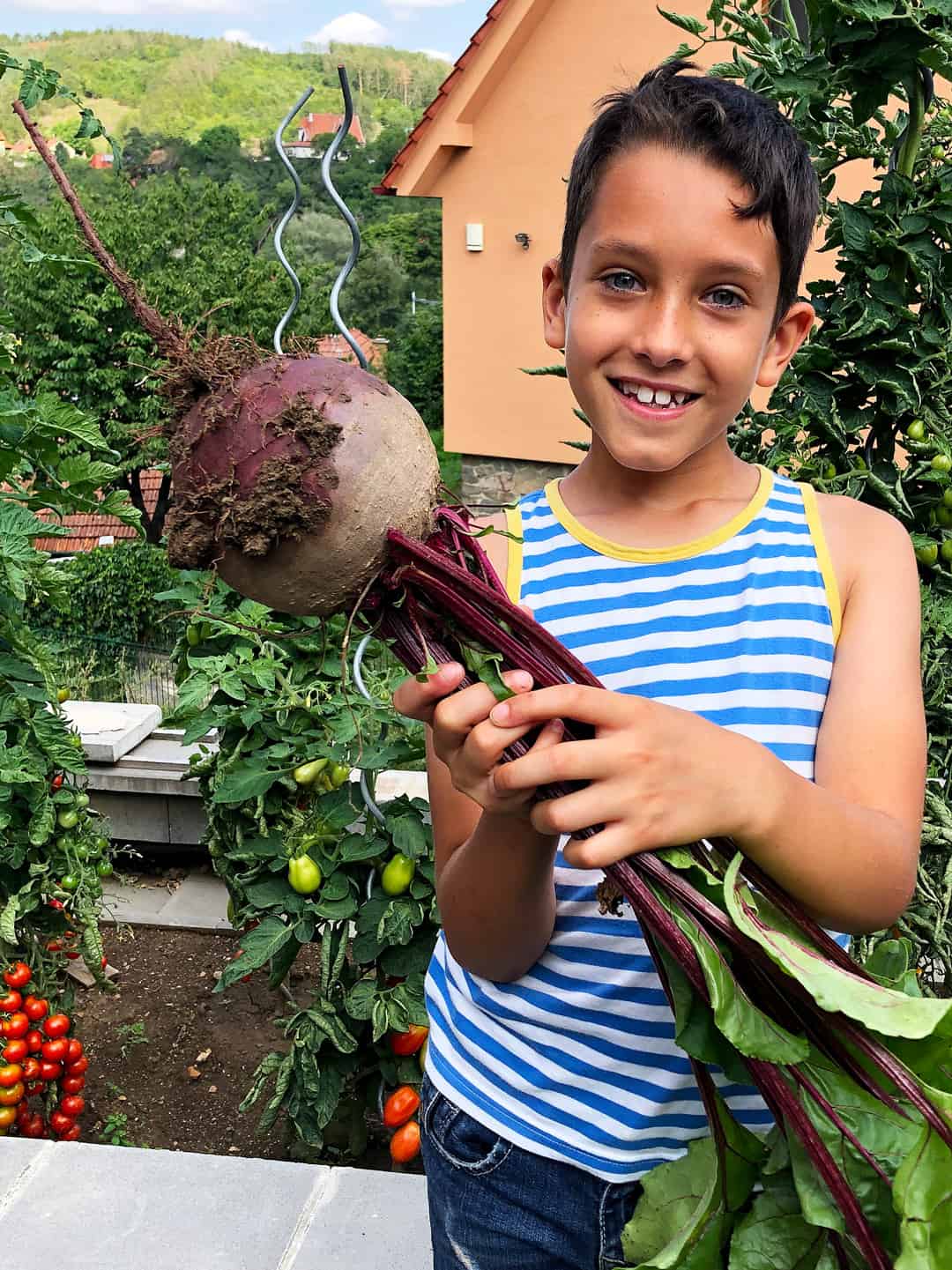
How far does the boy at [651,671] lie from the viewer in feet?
3.46

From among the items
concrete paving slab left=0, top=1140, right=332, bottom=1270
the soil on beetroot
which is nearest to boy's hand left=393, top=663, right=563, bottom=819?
concrete paving slab left=0, top=1140, right=332, bottom=1270

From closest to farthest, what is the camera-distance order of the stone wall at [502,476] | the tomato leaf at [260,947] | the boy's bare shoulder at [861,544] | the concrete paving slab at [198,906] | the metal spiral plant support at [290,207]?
the boy's bare shoulder at [861,544], the metal spiral plant support at [290,207], the tomato leaf at [260,947], the concrete paving slab at [198,906], the stone wall at [502,476]

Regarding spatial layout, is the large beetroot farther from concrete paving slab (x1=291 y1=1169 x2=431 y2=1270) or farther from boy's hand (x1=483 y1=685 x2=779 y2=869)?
concrete paving slab (x1=291 y1=1169 x2=431 y2=1270)

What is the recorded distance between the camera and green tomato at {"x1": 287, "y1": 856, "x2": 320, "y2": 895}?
97.5 inches

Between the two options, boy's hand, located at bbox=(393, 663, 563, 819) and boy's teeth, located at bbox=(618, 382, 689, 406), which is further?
boy's teeth, located at bbox=(618, 382, 689, 406)

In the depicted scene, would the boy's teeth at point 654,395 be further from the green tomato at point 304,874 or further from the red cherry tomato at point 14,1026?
the red cherry tomato at point 14,1026

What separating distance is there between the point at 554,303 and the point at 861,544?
0.44 meters

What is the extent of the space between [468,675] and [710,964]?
353 mm

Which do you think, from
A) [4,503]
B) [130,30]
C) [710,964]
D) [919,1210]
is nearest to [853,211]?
[710,964]

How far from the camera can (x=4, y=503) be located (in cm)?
252

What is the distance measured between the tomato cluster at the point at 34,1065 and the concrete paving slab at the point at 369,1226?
0.94 metres

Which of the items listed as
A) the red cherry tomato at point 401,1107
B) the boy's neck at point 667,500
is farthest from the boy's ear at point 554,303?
the red cherry tomato at point 401,1107

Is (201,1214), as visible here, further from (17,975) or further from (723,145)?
(723,145)

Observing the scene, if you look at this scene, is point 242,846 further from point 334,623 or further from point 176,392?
point 176,392
